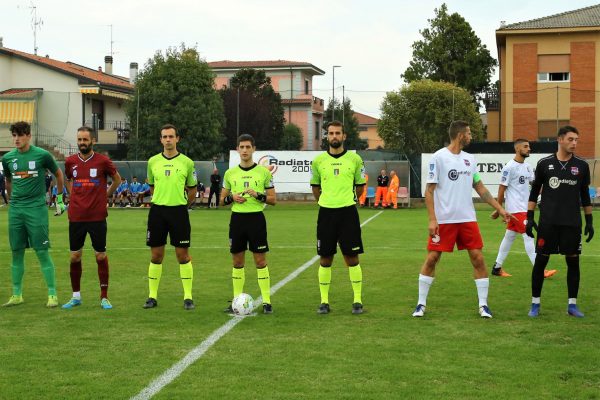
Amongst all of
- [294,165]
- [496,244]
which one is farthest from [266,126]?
[496,244]

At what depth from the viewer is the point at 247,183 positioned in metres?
9.02

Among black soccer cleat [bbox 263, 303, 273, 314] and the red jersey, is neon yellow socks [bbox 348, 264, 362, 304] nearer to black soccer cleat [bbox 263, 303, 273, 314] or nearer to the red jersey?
black soccer cleat [bbox 263, 303, 273, 314]

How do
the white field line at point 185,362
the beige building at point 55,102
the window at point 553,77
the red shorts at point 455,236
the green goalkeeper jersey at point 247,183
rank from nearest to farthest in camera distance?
the white field line at point 185,362 → the red shorts at point 455,236 → the green goalkeeper jersey at point 247,183 → the beige building at point 55,102 → the window at point 553,77

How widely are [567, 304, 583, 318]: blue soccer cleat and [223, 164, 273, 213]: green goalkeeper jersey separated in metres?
3.63

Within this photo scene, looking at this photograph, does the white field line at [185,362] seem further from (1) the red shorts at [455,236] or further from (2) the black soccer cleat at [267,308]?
(1) the red shorts at [455,236]

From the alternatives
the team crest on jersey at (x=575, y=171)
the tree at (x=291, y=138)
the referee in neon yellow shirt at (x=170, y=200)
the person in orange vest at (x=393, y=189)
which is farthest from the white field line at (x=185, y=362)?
the tree at (x=291, y=138)

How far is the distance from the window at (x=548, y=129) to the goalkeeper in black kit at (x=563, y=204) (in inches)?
1570

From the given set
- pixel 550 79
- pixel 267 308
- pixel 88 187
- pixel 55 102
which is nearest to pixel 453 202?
pixel 267 308

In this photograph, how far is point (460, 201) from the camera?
866 centimetres

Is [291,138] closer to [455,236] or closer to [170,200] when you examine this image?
[170,200]

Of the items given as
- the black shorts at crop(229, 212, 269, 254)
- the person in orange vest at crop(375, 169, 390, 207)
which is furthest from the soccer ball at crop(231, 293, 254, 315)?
the person in orange vest at crop(375, 169, 390, 207)

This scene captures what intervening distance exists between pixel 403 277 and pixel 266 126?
53.5 m

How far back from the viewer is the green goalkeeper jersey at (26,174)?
959 cm

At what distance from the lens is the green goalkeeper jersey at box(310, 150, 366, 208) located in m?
8.94
